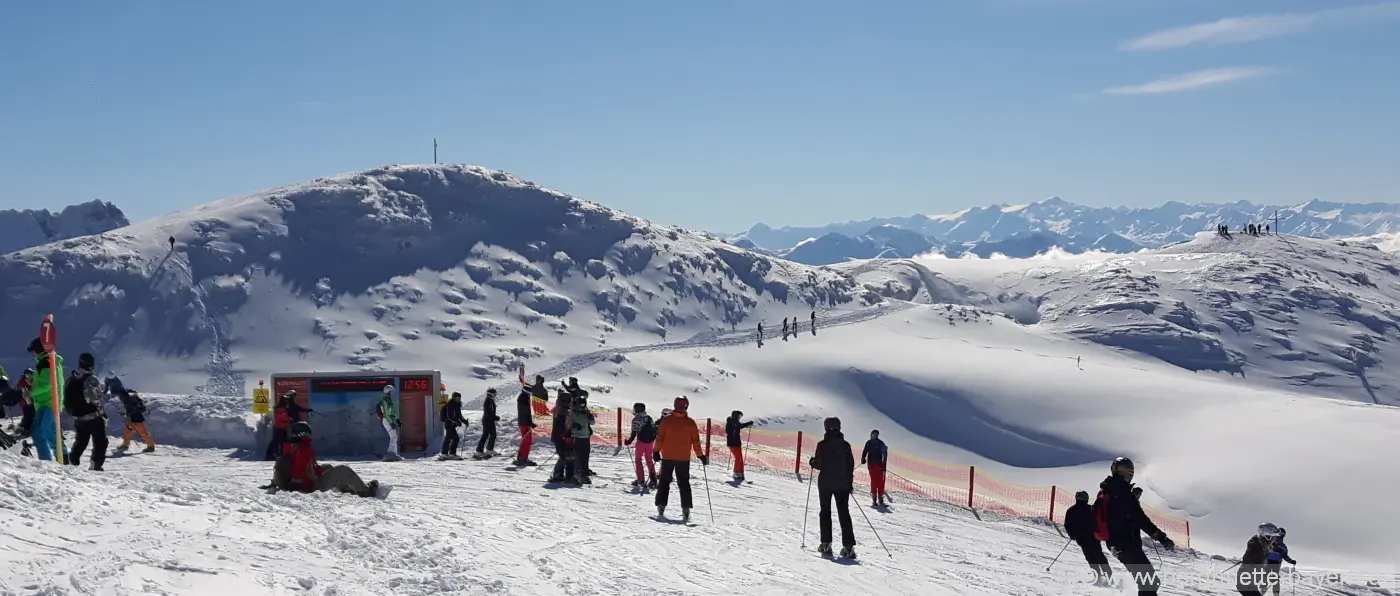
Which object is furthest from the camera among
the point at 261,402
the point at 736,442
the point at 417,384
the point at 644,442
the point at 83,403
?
the point at 261,402

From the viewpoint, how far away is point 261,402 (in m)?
24.3

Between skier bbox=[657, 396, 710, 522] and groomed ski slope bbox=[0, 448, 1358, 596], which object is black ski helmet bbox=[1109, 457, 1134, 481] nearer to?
groomed ski slope bbox=[0, 448, 1358, 596]

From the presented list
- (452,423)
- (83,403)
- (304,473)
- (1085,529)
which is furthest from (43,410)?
(1085,529)

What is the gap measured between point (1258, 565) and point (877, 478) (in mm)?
8216

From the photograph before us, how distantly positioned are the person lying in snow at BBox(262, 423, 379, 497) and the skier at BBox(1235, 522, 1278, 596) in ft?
33.2

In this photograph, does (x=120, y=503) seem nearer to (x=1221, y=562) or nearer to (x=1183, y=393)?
(x=1221, y=562)

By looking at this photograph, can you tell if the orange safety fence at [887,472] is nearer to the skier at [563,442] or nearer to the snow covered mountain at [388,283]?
the skier at [563,442]

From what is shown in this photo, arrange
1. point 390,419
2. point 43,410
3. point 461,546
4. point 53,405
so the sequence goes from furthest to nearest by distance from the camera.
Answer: point 390,419, point 43,410, point 53,405, point 461,546

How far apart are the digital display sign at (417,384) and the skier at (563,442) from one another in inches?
258

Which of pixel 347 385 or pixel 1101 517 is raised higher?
pixel 347 385

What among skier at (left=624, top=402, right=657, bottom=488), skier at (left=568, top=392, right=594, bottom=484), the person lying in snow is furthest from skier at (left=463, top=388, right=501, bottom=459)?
the person lying in snow

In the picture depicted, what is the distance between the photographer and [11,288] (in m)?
72.6

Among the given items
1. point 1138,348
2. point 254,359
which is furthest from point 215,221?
point 1138,348

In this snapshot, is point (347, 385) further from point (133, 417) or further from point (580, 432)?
point (580, 432)
